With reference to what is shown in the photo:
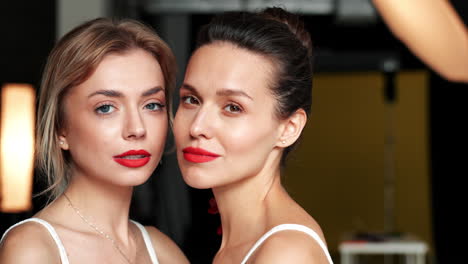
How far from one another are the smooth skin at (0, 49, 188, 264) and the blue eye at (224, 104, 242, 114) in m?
0.29

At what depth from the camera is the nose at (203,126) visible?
5.70 feet

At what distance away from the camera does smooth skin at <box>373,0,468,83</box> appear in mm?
1417

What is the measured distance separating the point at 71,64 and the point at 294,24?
0.61 meters

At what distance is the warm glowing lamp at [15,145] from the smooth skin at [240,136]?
2973mm

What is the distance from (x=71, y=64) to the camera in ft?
6.35

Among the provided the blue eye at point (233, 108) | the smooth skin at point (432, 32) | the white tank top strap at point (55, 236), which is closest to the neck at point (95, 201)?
the white tank top strap at point (55, 236)

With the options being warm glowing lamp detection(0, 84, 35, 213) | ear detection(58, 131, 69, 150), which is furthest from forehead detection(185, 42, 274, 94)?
warm glowing lamp detection(0, 84, 35, 213)

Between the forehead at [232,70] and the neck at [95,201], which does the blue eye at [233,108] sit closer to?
the forehead at [232,70]

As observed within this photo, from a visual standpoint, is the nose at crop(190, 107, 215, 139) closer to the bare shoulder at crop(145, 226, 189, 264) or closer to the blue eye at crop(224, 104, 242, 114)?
the blue eye at crop(224, 104, 242, 114)

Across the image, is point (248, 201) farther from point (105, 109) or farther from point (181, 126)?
point (105, 109)

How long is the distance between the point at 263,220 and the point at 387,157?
24.6 feet

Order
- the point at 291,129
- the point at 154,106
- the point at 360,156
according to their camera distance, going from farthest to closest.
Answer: the point at 360,156 < the point at 154,106 < the point at 291,129

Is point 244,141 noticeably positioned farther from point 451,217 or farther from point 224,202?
point 451,217

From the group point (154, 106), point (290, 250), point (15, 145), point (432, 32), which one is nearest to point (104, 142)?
point (154, 106)
